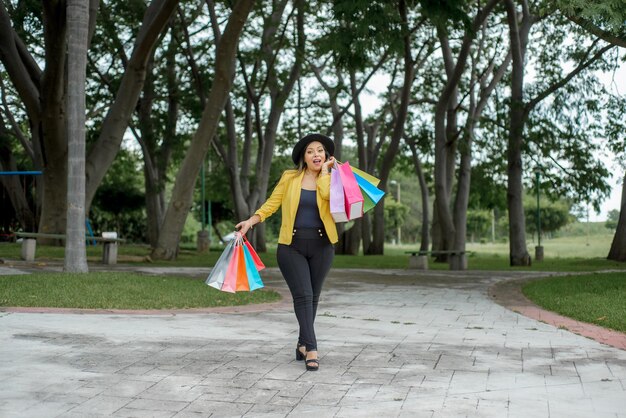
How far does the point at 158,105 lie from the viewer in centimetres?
3198

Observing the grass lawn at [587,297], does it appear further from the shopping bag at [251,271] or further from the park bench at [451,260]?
the park bench at [451,260]

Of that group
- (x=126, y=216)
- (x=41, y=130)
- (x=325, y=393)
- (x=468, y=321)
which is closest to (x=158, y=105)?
(x=41, y=130)

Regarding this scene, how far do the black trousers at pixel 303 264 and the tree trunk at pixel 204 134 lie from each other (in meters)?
12.7

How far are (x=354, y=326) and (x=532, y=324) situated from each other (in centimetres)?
221

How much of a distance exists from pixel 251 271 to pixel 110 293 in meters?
4.81

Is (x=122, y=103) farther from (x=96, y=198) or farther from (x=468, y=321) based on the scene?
(x=96, y=198)

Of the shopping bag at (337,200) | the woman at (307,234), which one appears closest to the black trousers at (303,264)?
the woman at (307,234)

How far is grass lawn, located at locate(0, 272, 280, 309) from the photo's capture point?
10.5 metres

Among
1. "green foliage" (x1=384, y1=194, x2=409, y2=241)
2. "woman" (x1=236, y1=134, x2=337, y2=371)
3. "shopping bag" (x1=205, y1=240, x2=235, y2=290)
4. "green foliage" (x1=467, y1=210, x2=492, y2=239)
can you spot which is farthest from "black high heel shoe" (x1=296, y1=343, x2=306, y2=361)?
"green foliage" (x1=467, y1=210, x2=492, y2=239)

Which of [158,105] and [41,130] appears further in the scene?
[158,105]

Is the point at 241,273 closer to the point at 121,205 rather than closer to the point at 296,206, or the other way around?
the point at 296,206

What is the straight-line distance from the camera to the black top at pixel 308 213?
678 centimetres

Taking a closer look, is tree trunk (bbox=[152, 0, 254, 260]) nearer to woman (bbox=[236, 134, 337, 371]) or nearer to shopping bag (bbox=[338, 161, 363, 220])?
woman (bbox=[236, 134, 337, 371])

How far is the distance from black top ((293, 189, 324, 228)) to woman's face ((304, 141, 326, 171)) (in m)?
0.23
